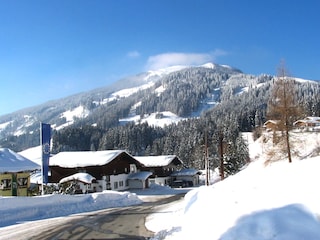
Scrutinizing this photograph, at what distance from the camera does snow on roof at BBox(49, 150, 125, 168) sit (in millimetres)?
58591

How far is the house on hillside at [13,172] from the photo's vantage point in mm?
30906

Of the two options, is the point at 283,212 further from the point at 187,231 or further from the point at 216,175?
the point at 216,175

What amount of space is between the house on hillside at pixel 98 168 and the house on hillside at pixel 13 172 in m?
19.1

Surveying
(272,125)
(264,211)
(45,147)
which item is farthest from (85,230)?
(272,125)

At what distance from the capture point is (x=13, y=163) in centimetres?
3138

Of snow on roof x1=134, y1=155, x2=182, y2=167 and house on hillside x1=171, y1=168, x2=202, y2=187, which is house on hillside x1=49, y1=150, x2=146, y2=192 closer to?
snow on roof x1=134, y1=155, x2=182, y2=167

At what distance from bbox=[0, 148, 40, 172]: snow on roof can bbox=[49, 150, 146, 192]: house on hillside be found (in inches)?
856

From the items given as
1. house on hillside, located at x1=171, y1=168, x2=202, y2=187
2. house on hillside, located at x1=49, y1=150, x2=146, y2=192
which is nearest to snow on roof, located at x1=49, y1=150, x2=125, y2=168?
house on hillside, located at x1=49, y1=150, x2=146, y2=192

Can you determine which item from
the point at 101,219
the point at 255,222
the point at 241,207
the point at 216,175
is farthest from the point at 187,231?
the point at 216,175

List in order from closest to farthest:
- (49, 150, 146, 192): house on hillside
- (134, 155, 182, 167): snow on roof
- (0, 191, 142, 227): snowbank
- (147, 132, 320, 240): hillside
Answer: (147, 132, 320, 240): hillside
(0, 191, 142, 227): snowbank
(49, 150, 146, 192): house on hillside
(134, 155, 182, 167): snow on roof

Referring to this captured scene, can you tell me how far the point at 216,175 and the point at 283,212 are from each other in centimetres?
8639

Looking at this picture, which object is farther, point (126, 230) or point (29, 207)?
point (29, 207)

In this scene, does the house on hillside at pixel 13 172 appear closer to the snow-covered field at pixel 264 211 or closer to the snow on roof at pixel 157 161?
the snow-covered field at pixel 264 211

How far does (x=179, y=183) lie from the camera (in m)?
81.8
